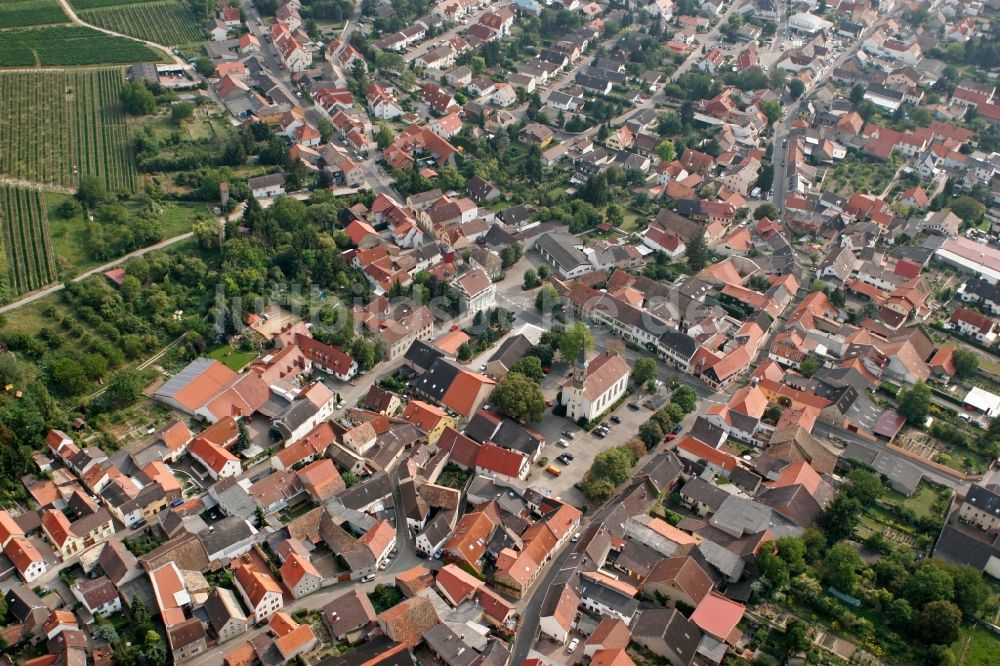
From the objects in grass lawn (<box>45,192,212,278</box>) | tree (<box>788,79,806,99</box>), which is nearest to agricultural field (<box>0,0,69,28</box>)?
grass lawn (<box>45,192,212,278</box>)

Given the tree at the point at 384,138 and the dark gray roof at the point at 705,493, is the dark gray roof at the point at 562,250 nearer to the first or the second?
the tree at the point at 384,138

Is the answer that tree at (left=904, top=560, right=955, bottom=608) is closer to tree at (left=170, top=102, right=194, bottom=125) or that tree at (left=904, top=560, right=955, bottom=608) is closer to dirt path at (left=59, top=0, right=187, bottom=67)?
tree at (left=170, top=102, right=194, bottom=125)

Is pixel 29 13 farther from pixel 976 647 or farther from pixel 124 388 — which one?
pixel 976 647

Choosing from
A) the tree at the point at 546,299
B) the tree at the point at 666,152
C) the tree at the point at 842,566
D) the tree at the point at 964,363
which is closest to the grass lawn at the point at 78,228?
the tree at the point at 546,299

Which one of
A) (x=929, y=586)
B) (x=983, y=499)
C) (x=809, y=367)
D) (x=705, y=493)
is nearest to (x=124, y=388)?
(x=705, y=493)

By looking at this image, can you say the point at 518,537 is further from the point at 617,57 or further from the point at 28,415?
the point at 617,57

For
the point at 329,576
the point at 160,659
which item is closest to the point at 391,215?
the point at 329,576
